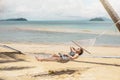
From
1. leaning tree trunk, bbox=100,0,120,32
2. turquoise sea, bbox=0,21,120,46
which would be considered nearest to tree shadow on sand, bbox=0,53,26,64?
turquoise sea, bbox=0,21,120,46

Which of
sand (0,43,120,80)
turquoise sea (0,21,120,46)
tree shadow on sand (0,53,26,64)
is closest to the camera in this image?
sand (0,43,120,80)

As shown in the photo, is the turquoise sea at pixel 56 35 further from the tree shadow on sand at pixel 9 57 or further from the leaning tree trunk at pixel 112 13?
the tree shadow on sand at pixel 9 57

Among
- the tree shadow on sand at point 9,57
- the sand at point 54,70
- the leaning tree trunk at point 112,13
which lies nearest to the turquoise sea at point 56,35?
the sand at point 54,70

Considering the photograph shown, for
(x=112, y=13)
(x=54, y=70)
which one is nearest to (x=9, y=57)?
(x=54, y=70)

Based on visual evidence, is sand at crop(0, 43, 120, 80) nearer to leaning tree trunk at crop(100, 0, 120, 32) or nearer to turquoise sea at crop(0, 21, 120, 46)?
turquoise sea at crop(0, 21, 120, 46)

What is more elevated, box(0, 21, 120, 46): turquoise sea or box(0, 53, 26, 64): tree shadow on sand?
box(0, 53, 26, 64): tree shadow on sand

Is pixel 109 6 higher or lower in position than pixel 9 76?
higher

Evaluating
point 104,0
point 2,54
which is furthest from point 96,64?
point 104,0

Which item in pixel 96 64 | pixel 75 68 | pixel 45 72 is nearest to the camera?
pixel 45 72

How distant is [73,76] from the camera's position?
1134 cm

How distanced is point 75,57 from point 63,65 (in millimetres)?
1306

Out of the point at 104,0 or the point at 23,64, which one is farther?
the point at 23,64

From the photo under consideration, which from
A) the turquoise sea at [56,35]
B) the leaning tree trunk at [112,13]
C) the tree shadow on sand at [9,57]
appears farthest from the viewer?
the turquoise sea at [56,35]

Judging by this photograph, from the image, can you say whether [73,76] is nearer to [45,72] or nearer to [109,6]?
[45,72]
